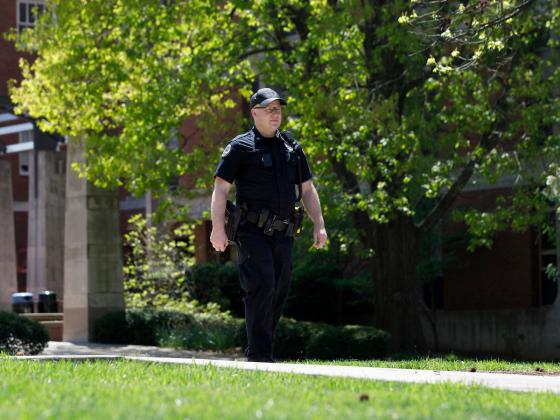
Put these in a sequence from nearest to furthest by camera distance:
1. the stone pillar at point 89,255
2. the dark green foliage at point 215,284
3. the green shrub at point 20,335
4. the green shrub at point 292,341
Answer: the green shrub at point 20,335, the green shrub at point 292,341, the stone pillar at point 89,255, the dark green foliage at point 215,284

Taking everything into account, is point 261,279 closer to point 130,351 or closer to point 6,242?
point 130,351

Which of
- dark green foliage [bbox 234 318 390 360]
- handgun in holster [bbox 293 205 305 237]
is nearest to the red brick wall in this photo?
dark green foliage [bbox 234 318 390 360]

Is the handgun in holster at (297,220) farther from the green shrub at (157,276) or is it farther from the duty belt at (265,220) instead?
the green shrub at (157,276)

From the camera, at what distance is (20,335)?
1839cm

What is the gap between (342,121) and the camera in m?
18.4

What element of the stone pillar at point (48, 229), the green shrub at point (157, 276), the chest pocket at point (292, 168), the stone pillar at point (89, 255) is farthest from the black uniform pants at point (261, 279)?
the stone pillar at point (48, 229)

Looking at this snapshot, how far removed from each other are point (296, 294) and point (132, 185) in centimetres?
756

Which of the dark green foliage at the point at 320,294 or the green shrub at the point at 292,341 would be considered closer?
the green shrub at the point at 292,341

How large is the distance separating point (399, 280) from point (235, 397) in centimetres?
1470

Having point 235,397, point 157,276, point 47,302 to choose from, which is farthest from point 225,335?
point 235,397

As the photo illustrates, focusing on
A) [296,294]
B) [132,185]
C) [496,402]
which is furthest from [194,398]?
[296,294]

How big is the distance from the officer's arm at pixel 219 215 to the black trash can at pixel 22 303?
871 inches

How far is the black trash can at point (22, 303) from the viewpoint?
31.2 metres

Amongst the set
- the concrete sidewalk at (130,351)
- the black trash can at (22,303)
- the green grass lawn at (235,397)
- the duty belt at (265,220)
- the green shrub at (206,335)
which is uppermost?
the duty belt at (265,220)
